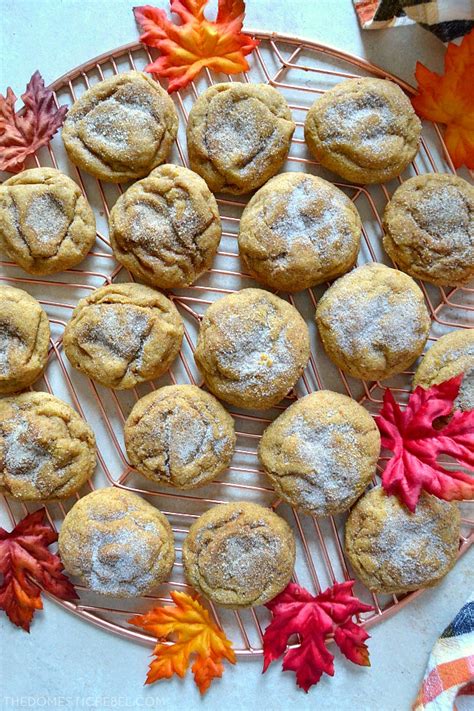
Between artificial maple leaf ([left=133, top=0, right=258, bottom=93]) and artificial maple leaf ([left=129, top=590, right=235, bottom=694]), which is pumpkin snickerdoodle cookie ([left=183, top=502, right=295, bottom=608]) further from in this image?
artificial maple leaf ([left=133, top=0, right=258, bottom=93])

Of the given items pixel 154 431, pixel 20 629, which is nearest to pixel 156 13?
pixel 154 431

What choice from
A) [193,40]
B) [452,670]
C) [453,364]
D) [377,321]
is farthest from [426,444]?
[193,40]

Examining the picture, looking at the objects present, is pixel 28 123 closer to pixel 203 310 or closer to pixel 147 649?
pixel 203 310

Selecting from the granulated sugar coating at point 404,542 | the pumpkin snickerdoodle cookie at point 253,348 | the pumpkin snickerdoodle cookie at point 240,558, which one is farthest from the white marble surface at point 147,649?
the pumpkin snickerdoodle cookie at point 253,348

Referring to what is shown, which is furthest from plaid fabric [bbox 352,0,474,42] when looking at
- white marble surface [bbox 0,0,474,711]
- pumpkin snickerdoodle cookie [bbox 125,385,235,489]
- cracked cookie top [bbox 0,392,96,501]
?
cracked cookie top [bbox 0,392,96,501]

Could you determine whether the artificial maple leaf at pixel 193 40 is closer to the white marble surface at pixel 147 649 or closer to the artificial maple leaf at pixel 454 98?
the white marble surface at pixel 147 649

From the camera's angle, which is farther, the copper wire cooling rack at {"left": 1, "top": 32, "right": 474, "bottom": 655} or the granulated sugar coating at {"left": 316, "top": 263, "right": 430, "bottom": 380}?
the copper wire cooling rack at {"left": 1, "top": 32, "right": 474, "bottom": 655}
